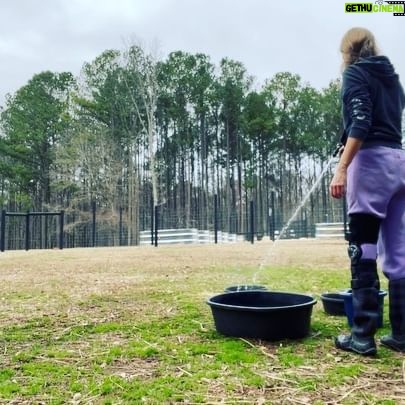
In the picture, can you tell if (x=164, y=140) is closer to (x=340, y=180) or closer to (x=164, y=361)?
(x=340, y=180)

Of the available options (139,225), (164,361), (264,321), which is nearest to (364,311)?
(264,321)

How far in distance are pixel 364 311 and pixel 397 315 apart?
0.15m

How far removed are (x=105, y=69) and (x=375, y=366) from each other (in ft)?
78.6

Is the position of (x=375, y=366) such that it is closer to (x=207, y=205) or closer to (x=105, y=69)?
(x=207, y=205)

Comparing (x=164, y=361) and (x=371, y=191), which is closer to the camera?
(x=164, y=361)

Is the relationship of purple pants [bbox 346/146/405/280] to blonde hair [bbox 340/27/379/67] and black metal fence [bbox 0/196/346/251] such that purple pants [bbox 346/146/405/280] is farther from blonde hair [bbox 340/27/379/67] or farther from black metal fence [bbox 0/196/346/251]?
black metal fence [bbox 0/196/346/251]

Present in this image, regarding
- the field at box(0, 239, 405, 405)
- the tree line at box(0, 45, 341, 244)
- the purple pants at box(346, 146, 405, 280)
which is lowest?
the field at box(0, 239, 405, 405)

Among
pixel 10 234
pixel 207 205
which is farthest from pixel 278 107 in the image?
pixel 10 234

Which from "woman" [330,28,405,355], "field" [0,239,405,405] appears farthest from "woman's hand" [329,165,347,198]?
"field" [0,239,405,405]

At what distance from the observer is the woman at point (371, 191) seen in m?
1.62

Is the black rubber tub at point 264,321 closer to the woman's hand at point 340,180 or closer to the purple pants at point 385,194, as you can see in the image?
the purple pants at point 385,194

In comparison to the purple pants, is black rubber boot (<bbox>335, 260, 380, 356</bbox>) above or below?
below

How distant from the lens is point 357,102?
1.64m

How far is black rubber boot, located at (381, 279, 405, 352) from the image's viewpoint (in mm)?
1632
